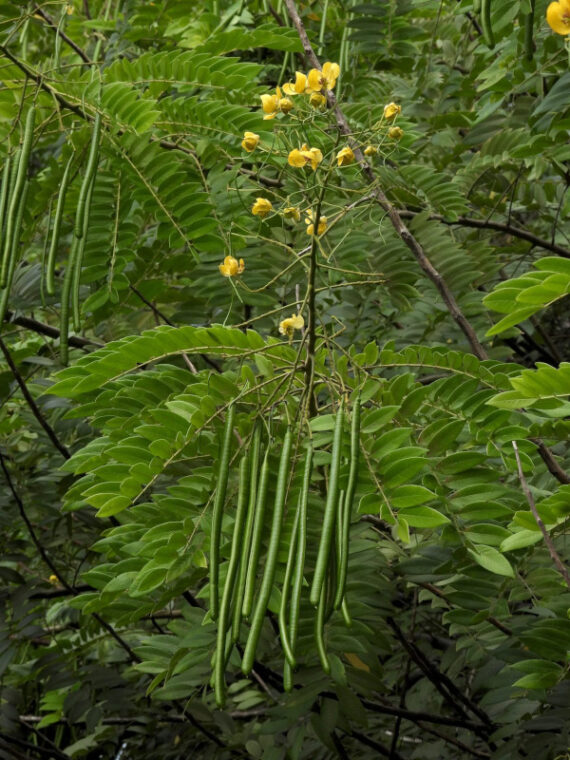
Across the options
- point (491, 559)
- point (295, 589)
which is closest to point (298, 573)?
point (295, 589)

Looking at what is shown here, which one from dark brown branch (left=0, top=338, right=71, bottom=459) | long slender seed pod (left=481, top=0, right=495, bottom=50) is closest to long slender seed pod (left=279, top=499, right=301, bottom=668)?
long slender seed pod (left=481, top=0, right=495, bottom=50)

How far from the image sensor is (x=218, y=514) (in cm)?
108

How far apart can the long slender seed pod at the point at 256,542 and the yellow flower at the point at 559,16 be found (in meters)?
0.71

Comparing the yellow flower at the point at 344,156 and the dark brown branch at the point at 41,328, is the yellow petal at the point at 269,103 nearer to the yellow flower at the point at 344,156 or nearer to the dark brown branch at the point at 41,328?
the yellow flower at the point at 344,156

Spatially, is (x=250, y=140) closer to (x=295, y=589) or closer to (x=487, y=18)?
(x=487, y=18)

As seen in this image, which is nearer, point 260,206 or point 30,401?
point 260,206

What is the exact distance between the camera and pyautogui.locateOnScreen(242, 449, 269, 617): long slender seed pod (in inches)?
38.9

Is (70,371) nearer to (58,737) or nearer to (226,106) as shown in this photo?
(226,106)

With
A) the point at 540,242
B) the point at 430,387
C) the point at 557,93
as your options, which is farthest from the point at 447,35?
the point at 430,387

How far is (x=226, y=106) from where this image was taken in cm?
186

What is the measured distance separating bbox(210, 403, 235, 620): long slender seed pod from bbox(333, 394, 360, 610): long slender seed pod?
142 mm

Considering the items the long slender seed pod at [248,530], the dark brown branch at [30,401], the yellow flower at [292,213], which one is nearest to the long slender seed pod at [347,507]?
the long slender seed pod at [248,530]

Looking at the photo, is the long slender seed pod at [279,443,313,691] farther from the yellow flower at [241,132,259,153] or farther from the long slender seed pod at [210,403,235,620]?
the yellow flower at [241,132,259,153]

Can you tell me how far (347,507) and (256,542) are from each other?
4.6 inches
